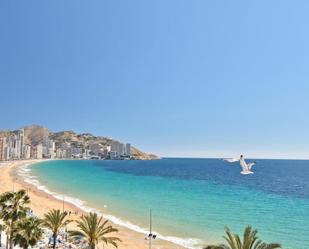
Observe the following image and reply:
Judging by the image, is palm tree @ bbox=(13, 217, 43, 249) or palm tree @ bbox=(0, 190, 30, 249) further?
palm tree @ bbox=(0, 190, 30, 249)

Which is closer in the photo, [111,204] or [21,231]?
[21,231]

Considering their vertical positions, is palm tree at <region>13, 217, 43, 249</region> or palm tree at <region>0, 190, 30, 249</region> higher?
palm tree at <region>0, 190, 30, 249</region>

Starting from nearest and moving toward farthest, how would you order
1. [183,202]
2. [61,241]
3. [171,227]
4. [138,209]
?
[61,241] < [171,227] < [138,209] < [183,202]

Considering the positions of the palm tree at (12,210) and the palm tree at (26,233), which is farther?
the palm tree at (12,210)

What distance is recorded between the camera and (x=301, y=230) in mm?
49781

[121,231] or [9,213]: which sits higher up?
[9,213]

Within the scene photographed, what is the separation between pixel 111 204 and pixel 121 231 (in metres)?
22.5

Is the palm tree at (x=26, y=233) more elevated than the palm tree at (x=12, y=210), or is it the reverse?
the palm tree at (x=12, y=210)

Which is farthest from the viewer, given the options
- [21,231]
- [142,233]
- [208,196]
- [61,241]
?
[208,196]

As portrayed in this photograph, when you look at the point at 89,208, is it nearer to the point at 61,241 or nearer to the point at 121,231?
the point at 121,231

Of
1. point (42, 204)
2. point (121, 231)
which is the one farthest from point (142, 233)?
point (42, 204)

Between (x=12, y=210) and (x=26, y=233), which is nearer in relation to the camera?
(x=26, y=233)

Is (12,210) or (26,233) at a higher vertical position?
(12,210)

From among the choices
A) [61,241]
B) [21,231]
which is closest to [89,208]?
[61,241]
